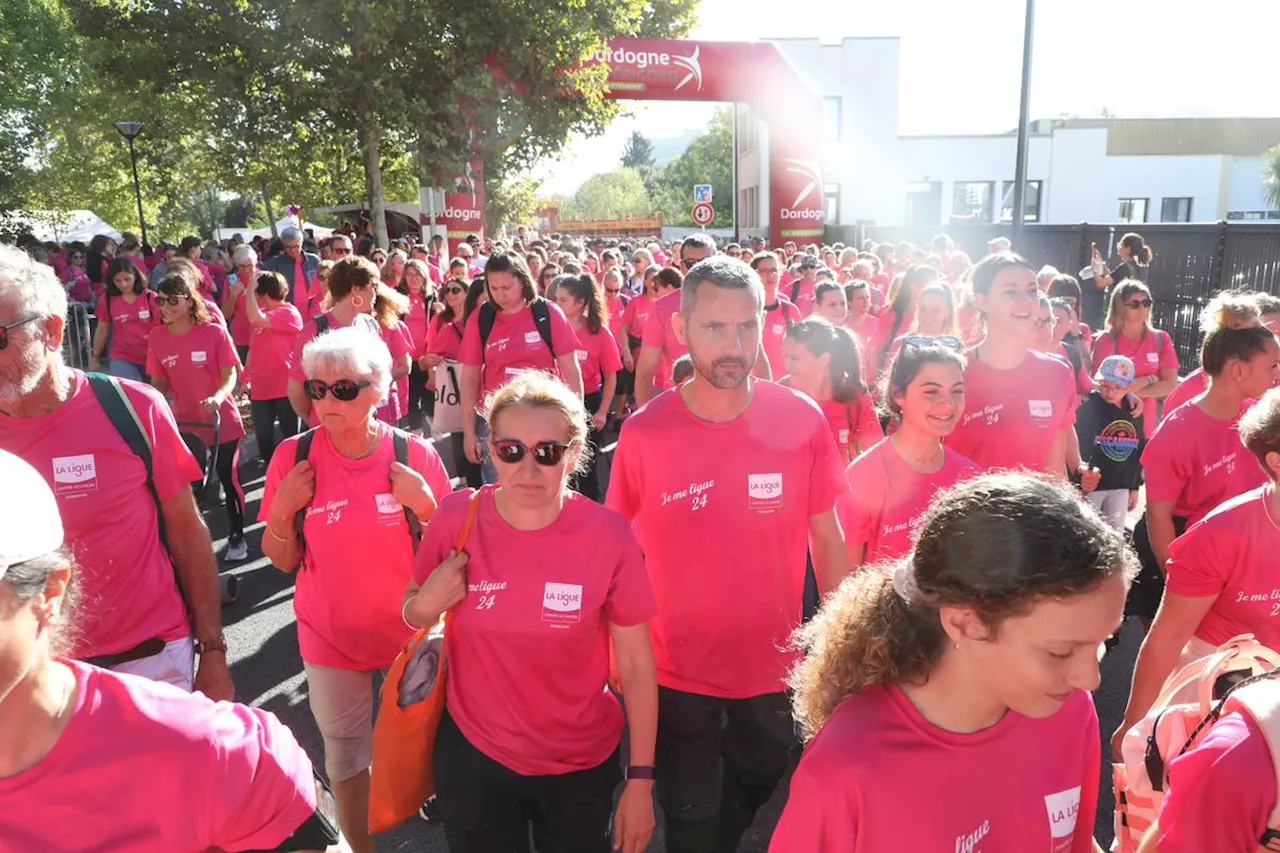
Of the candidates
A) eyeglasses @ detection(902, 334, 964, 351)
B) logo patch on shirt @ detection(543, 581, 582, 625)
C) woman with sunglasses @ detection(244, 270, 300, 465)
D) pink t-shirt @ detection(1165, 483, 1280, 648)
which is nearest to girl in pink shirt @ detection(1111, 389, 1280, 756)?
pink t-shirt @ detection(1165, 483, 1280, 648)

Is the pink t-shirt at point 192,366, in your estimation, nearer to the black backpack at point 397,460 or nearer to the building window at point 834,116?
the black backpack at point 397,460

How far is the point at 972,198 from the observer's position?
42906 mm

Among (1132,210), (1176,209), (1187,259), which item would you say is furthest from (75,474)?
(1176,209)

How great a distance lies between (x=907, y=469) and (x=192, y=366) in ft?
16.9

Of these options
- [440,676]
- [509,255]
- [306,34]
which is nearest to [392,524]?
[440,676]

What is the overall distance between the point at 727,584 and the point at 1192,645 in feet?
4.62

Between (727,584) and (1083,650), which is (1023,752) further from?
(727,584)

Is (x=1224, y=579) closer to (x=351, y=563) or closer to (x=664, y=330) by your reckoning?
(x=351, y=563)

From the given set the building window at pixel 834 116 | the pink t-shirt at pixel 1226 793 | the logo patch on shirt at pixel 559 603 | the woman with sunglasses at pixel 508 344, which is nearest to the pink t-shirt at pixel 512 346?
the woman with sunglasses at pixel 508 344

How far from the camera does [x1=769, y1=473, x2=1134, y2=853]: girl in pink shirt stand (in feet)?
4.99

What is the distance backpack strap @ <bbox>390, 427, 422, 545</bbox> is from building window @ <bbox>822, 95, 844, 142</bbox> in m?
39.9

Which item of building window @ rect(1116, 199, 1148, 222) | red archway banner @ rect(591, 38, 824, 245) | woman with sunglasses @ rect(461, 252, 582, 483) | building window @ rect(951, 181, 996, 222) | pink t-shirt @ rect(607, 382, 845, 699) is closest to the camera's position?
pink t-shirt @ rect(607, 382, 845, 699)

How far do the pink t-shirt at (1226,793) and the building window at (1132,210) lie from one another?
172 ft

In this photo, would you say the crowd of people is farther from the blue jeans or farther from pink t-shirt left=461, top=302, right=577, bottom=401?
the blue jeans
